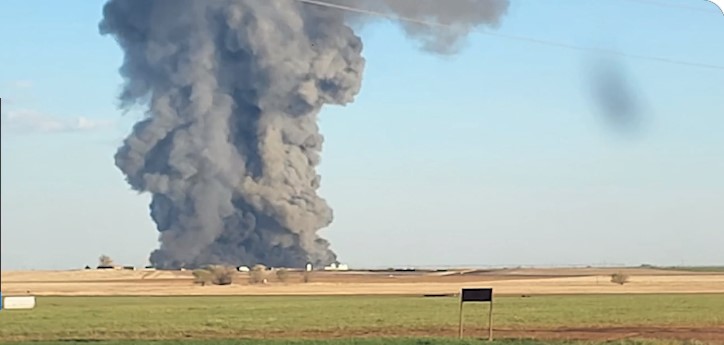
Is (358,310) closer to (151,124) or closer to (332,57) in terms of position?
(332,57)

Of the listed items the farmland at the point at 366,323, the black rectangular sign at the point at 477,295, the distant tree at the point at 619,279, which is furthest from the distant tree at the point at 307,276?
the black rectangular sign at the point at 477,295

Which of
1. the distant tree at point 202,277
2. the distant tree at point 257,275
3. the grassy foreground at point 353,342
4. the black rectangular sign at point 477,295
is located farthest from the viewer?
the distant tree at point 257,275

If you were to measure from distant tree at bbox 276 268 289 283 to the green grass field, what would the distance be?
58.0 meters

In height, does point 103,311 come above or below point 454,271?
below

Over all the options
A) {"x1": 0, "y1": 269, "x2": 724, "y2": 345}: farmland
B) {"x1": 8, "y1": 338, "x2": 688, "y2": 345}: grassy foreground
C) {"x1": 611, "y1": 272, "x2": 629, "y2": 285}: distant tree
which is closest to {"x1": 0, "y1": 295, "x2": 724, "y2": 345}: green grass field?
{"x1": 0, "y1": 269, "x2": 724, "y2": 345}: farmland

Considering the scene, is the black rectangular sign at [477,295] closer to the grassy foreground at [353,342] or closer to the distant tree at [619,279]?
the grassy foreground at [353,342]

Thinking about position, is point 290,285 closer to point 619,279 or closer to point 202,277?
point 202,277

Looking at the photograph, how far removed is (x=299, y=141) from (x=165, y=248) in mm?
18979

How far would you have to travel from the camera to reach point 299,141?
114 m

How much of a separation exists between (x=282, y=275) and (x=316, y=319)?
7630cm

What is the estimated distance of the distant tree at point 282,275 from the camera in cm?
11803

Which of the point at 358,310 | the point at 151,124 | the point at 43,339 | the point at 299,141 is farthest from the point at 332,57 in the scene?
the point at 43,339

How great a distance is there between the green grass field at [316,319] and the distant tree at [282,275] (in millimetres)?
57990

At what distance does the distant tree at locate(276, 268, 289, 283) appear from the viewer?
387ft
